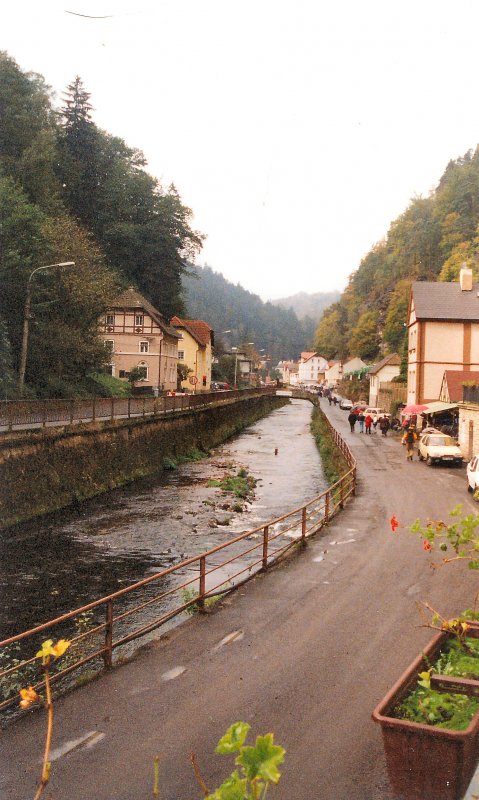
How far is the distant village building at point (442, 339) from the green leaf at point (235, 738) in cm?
4407

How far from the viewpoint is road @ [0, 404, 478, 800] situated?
5.55 m

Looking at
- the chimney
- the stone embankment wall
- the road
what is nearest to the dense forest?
the stone embankment wall

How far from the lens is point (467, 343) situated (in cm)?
4500

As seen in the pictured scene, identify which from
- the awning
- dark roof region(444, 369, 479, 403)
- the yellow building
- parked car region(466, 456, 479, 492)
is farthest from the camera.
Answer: the yellow building

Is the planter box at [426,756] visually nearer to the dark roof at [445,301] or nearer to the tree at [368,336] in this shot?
the dark roof at [445,301]

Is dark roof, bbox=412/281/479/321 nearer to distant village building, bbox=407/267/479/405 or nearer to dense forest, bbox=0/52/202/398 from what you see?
distant village building, bbox=407/267/479/405

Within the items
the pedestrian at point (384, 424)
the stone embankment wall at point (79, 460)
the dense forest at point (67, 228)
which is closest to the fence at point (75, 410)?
the stone embankment wall at point (79, 460)

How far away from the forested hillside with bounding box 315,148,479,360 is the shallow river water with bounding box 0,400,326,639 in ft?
160

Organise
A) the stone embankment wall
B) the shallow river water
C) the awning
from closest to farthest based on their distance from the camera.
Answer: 1. the shallow river water
2. the stone embankment wall
3. the awning

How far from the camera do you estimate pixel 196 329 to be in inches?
3216

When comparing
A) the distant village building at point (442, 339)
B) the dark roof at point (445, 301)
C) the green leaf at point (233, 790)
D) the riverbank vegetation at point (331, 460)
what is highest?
the dark roof at point (445, 301)

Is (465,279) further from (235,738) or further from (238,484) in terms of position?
(235,738)

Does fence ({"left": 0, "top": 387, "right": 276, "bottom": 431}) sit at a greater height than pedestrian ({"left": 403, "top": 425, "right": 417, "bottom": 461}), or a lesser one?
greater

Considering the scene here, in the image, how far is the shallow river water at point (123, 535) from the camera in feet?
47.6
